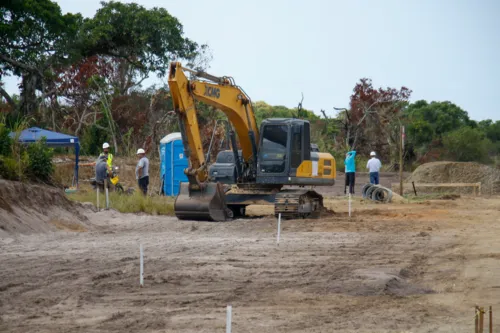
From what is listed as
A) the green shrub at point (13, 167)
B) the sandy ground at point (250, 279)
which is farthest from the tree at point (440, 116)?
the sandy ground at point (250, 279)

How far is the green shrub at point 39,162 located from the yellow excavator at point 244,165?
321 cm

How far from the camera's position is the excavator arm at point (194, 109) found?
19625 millimetres

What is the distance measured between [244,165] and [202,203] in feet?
9.01

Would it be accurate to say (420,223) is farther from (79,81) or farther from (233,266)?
(79,81)

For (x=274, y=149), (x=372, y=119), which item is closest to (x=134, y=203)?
(x=274, y=149)

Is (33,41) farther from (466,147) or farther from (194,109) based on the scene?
(466,147)

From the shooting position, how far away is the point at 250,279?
1105cm

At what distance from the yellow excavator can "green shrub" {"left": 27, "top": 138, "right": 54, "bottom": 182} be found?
10.5 feet

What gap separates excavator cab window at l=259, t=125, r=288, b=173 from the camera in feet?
71.7

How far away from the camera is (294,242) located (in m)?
15.6

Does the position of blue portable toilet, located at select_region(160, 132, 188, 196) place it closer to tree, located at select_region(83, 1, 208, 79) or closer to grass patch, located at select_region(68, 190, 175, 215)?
grass patch, located at select_region(68, 190, 175, 215)

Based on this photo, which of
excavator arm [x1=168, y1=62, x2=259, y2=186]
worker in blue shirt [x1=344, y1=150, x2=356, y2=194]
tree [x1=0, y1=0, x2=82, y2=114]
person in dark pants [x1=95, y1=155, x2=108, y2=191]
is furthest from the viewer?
tree [x1=0, y1=0, x2=82, y2=114]

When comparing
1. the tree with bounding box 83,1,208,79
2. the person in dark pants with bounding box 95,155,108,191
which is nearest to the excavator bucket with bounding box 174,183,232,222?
the person in dark pants with bounding box 95,155,108,191

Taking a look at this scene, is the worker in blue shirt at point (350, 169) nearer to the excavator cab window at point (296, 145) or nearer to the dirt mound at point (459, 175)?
the dirt mound at point (459, 175)
